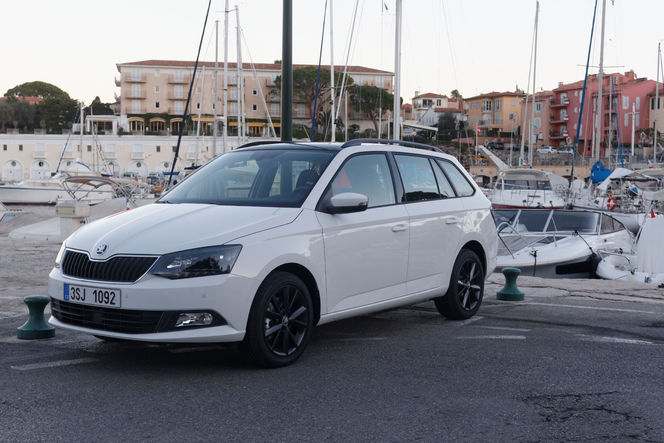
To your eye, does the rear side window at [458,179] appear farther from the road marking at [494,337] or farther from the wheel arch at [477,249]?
the road marking at [494,337]

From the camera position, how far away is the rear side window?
8286 millimetres

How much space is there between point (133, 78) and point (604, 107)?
221 ft

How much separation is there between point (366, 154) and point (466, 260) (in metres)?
1.79

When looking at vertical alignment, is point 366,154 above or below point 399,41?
below

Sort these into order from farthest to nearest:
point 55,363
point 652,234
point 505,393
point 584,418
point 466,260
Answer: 1. point 652,234
2. point 466,260
3. point 55,363
4. point 505,393
5. point 584,418

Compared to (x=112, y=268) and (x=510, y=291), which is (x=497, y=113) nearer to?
(x=510, y=291)

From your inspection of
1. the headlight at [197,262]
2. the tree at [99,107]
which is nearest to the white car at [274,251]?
the headlight at [197,262]

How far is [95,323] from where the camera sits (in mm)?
5590

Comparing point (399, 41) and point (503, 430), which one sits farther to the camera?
point (399, 41)

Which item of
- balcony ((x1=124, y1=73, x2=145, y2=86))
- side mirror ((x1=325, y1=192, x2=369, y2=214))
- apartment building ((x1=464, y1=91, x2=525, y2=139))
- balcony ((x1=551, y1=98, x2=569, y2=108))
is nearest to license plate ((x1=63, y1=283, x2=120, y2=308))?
side mirror ((x1=325, y1=192, x2=369, y2=214))

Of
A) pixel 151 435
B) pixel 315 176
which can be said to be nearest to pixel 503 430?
pixel 151 435

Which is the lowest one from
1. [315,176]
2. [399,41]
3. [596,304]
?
[596,304]

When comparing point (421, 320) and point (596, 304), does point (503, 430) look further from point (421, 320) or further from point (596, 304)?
point (596, 304)

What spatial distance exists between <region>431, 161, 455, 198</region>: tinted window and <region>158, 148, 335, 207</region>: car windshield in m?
1.64
